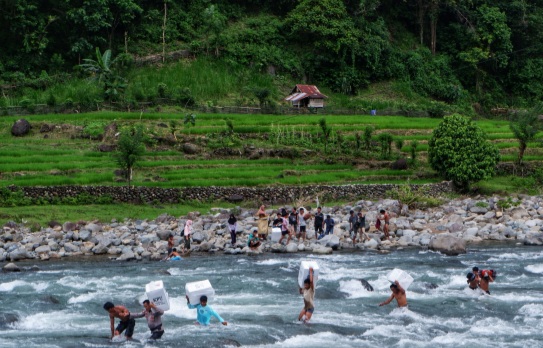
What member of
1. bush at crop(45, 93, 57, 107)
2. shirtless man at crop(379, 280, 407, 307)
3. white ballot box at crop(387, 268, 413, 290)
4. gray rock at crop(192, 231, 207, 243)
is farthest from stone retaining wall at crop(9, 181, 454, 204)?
white ballot box at crop(387, 268, 413, 290)

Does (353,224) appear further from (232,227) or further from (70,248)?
(70,248)

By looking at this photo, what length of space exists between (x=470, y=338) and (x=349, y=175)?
2925 centimetres

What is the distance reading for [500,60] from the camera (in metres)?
81.7

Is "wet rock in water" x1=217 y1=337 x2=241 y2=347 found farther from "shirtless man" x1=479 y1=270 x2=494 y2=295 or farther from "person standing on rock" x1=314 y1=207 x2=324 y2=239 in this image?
"person standing on rock" x1=314 y1=207 x2=324 y2=239

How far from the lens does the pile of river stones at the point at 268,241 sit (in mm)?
36188

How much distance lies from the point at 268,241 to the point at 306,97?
3377cm

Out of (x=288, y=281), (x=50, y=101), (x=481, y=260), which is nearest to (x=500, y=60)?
(x=50, y=101)

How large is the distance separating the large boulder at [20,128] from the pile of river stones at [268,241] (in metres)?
19.0

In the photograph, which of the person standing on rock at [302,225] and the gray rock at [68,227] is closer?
the person standing on rock at [302,225]

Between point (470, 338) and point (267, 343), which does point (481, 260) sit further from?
point (267, 343)

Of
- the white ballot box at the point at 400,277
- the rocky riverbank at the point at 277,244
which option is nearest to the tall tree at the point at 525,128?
the rocky riverbank at the point at 277,244

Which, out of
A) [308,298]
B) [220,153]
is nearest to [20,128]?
[220,153]

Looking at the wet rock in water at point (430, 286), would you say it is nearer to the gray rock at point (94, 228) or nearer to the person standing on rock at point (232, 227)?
the person standing on rock at point (232, 227)

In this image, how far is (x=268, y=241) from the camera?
37438 mm
